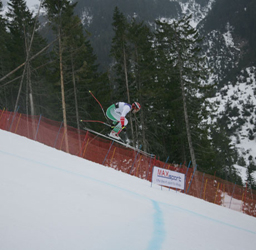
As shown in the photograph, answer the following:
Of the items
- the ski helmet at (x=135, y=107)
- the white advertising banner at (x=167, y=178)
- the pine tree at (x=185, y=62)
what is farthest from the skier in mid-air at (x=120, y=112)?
the pine tree at (x=185, y=62)

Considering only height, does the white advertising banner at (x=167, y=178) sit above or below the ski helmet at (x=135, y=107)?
below

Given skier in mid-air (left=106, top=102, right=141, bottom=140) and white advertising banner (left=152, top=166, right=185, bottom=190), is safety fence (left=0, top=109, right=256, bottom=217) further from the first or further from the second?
skier in mid-air (left=106, top=102, right=141, bottom=140)

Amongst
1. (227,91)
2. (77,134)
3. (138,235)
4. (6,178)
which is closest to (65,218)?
(138,235)

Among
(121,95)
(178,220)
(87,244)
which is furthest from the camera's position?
(121,95)

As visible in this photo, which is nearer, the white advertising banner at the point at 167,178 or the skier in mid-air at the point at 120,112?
the skier in mid-air at the point at 120,112

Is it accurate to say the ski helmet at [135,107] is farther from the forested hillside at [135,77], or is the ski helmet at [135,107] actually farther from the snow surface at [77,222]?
the forested hillside at [135,77]

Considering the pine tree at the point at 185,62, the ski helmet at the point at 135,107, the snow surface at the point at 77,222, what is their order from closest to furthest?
the snow surface at the point at 77,222 < the ski helmet at the point at 135,107 < the pine tree at the point at 185,62

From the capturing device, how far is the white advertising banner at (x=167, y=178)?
38.3 feet

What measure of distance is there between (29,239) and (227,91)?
662ft

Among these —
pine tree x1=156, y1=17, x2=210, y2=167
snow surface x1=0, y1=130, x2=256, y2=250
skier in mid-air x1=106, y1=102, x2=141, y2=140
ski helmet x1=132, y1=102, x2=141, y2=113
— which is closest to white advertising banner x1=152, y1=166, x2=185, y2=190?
skier in mid-air x1=106, y1=102, x2=141, y2=140

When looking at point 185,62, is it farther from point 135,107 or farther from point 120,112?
point 135,107

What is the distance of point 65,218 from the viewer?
3373 millimetres

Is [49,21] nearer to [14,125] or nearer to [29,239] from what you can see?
[14,125]

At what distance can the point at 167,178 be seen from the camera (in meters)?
12.1
